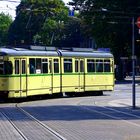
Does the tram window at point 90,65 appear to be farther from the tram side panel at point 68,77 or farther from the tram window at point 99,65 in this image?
the tram side panel at point 68,77

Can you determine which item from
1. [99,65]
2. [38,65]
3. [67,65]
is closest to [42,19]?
[99,65]

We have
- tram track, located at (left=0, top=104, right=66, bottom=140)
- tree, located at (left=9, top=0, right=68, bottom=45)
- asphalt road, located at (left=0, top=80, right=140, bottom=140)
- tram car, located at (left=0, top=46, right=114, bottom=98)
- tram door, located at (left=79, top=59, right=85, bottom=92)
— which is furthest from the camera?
tree, located at (left=9, top=0, right=68, bottom=45)

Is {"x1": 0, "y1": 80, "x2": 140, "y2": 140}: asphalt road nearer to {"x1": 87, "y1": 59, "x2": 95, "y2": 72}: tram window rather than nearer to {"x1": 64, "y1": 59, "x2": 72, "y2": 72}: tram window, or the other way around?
{"x1": 64, "y1": 59, "x2": 72, "y2": 72}: tram window

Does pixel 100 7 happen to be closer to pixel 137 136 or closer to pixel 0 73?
pixel 0 73

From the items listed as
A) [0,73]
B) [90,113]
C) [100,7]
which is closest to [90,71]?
[0,73]

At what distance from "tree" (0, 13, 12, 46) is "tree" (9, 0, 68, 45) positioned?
1894 centimetres

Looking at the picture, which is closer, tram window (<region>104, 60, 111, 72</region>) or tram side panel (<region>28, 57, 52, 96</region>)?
tram side panel (<region>28, 57, 52, 96</region>)

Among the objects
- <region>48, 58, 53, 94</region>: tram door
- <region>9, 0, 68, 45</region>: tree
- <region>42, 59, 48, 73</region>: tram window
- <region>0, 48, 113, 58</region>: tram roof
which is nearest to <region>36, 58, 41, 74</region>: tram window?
<region>0, 48, 113, 58</region>: tram roof

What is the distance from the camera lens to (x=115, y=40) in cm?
7538

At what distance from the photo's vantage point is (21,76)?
1345 inches

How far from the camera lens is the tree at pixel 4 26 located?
429 feet

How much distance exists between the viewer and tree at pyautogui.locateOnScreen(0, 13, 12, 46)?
131m

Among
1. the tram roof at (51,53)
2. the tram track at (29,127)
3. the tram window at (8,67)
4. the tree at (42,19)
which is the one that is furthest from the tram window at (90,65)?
the tree at (42,19)

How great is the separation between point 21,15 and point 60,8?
7754 millimetres
